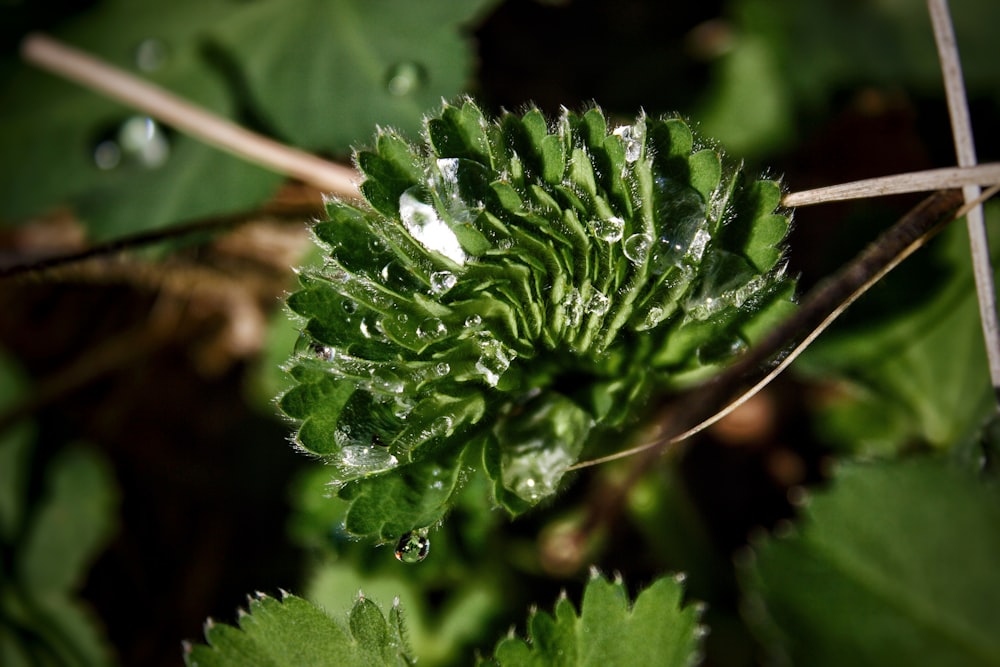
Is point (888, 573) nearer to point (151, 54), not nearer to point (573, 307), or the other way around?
point (573, 307)

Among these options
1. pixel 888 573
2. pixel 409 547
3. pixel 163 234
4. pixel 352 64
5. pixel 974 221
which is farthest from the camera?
pixel 352 64

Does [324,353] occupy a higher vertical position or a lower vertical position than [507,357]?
higher

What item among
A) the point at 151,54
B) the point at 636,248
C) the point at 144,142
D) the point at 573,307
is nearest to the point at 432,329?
the point at 573,307

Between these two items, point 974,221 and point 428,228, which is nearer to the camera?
point 428,228

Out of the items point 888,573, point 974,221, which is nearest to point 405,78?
point 974,221

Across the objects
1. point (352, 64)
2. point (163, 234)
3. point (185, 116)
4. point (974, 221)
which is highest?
point (185, 116)

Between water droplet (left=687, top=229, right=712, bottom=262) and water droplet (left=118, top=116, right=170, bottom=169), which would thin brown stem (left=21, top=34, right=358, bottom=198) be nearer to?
water droplet (left=118, top=116, right=170, bottom=169)

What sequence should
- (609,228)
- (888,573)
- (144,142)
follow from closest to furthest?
1. (609,228)
2. (888,573)
3. (144,142)

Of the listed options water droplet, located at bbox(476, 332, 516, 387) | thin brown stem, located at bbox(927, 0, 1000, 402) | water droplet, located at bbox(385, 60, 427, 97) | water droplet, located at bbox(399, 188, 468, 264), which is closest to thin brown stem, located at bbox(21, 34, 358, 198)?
water droplet, located at bbox(385, 60, 427, 97)
